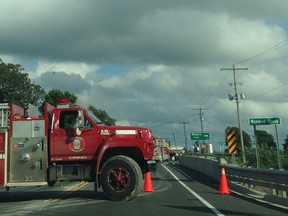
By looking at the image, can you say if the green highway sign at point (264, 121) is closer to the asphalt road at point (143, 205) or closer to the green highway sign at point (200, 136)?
the asphalt road at point (143, 205)

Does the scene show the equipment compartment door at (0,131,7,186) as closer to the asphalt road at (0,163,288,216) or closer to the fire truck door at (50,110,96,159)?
the asphalt road at (0,163,288,216)

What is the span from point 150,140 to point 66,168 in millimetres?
2699

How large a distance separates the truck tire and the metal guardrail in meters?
3.96

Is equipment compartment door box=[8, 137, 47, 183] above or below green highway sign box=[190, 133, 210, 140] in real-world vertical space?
below

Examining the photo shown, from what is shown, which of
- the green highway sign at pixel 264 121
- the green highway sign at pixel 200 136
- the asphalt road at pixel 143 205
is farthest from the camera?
the green highway sign at pixel 200 136

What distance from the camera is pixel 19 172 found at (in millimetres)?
14133

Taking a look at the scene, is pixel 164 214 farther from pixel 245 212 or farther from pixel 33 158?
pixel 33 158

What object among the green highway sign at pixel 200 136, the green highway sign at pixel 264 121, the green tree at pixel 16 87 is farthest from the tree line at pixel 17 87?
the green highway sign at pixel 264 121

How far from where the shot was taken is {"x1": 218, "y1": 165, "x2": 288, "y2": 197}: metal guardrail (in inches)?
535

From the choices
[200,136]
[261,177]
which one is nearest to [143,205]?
[261,177]

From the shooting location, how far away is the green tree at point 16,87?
61781 millimetres

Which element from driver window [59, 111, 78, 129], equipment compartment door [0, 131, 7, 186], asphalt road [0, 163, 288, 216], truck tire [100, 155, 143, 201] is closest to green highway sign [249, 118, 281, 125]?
asphalt road [0, 163, 288, 216]

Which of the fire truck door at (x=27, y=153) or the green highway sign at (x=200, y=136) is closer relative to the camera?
the fire truck door at (x=27, y=153)

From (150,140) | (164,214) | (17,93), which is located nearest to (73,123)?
(150,140)
